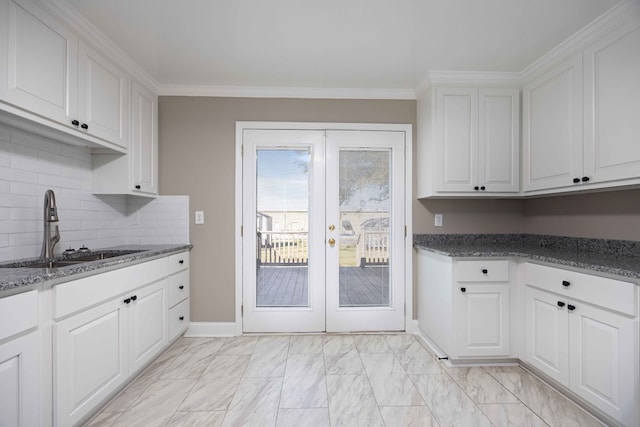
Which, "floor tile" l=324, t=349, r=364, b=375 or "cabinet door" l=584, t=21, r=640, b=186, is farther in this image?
"floor tile" l=324, t=349, r=364, b=375

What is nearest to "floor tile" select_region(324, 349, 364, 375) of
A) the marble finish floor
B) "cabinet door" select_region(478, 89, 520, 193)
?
the marble finish floor

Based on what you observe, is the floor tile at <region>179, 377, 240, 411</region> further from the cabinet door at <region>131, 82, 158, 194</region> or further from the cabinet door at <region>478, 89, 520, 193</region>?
the cabinet door at <region>478, 89, 520, 193</region>

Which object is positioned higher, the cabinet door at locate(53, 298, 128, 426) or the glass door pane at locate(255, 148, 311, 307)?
the glass door pane at locate(255, 148, 311, 307)

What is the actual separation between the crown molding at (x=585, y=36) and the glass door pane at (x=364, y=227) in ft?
4.36

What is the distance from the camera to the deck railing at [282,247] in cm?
294

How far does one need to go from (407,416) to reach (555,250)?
5.92 ft

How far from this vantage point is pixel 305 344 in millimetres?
2680

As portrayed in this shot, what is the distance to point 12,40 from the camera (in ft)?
4.75

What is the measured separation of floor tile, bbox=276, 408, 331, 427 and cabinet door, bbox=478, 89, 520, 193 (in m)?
2.17

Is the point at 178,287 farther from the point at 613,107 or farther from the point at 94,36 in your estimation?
the point at 613,107

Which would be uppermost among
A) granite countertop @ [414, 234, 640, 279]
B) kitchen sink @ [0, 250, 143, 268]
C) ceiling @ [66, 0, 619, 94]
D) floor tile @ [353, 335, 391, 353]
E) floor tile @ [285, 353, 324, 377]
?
ceiling @ [66, 0, 619, 94]

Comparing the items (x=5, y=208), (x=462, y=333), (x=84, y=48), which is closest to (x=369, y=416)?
(x=462, y=333)

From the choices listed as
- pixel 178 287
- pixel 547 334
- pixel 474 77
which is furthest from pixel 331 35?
pixel 547 334

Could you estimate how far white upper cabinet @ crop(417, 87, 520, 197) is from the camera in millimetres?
2598
